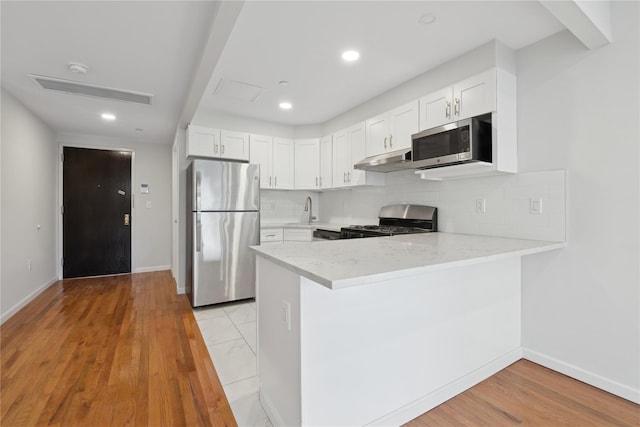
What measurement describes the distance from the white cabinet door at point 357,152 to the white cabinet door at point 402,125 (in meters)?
0.47

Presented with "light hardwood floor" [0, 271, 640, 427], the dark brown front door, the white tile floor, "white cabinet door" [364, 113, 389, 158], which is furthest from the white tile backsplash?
the dark brown front door

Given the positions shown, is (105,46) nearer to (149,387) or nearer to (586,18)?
(149,387)

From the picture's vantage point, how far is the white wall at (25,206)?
3.08 m

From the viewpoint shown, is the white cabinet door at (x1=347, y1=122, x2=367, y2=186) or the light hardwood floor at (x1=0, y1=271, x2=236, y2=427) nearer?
the light hardwood floor at (x1=0, y1=271, x2=236, y2=427)

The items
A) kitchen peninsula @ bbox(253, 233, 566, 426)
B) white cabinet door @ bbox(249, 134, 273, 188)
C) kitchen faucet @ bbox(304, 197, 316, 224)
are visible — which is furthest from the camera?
kitchen faucet @ bbox(304, 197, 316, 224)

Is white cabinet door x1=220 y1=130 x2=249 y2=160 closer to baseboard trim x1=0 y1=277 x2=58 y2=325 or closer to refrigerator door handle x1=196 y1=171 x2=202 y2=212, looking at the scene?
refrigerator door handle x1=196 y1=171 x2=202 y2=212

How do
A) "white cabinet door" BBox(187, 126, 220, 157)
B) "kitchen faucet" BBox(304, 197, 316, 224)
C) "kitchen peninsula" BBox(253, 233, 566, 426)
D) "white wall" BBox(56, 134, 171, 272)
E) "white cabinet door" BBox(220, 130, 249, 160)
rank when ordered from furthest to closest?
"white wall" BBox(56, 134, 171, 272) < "kitchen faucet" BBox(304, 197, 316, 224) < "white cabinet door" BBox(220, 130, 249, 160) < "white cabinet door" BBox(187, 126, 220, 157) < "kitchen peninsula" BBox(253, 233, 566, 426)

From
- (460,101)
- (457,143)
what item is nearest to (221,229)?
(457,143)

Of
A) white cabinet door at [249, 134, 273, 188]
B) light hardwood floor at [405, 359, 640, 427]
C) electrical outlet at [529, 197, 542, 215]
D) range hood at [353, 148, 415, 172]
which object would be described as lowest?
light hardwood floor at [405, 359, 640, 427]

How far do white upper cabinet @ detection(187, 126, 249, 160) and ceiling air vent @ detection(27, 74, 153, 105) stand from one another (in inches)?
23.8

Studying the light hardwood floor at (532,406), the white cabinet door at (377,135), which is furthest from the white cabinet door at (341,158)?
the light hardwood floor at (532,406)

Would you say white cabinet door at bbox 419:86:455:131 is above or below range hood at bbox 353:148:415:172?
above

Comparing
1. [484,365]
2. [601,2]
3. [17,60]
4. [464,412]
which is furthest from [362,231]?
[17,60]

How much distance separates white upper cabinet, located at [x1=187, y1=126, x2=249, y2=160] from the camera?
3634mm
